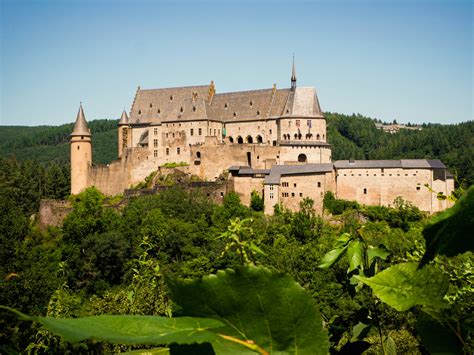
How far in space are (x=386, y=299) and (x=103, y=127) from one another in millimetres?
195614

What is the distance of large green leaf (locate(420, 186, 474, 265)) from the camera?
1.05 metres

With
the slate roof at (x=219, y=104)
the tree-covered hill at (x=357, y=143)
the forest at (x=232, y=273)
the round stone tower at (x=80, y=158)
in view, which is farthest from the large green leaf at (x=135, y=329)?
the tree-covered hill at (x=357, y=143)

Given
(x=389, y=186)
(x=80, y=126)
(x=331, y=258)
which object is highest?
(x=80, y=126)

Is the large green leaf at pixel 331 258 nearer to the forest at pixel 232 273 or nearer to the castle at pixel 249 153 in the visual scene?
the forest at pixel 232 273

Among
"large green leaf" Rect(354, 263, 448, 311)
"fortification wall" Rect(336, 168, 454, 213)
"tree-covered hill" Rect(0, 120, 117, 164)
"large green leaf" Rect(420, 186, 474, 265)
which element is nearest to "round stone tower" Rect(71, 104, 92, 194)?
"fortification wall" Rect(336, 168, 454, 213)

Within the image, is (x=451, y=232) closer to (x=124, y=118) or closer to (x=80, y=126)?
(x=80, y=126)

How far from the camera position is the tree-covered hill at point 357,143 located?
116 metres

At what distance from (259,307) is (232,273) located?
0.11 meters

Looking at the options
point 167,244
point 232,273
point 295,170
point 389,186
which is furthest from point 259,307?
point 389,186

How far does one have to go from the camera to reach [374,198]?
158 feet

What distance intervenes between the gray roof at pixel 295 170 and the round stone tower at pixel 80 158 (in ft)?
63.6

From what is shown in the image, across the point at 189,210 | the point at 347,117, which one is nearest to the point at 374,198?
the point at 189,210

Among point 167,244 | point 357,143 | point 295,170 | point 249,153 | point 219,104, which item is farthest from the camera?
point 357,143

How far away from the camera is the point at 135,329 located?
1.12m
